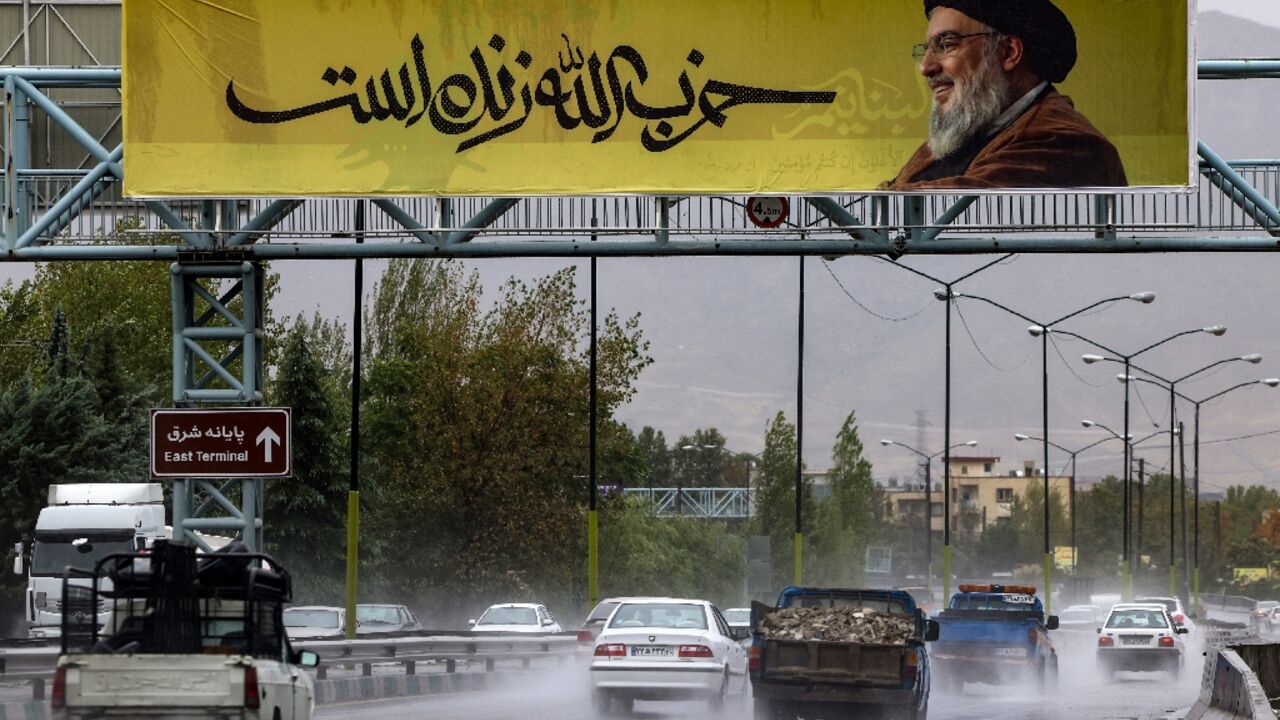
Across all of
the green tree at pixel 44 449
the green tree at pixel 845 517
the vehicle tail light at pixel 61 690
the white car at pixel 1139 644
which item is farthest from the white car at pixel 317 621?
the green tree at pixel 845 517

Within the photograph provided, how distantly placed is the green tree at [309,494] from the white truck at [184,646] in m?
54.0

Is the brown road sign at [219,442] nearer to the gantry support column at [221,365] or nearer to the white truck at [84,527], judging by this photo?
the gantry support column at [221,365]

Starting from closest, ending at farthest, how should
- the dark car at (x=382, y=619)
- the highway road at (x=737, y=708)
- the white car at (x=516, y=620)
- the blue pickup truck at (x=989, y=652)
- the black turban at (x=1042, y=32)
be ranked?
the black turban at (x=1042, y=32), the highway road at (x=737, y=708), the blue pickup truck at (x=989, y=652), the white car at (x=516, y=620), the dark car at (x=382, y=619)

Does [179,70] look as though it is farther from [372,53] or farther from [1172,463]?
[1172,463]

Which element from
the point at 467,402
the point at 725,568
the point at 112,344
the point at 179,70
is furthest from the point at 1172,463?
the point at 179,70

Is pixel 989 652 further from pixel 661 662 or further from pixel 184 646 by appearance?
pixel 184 646

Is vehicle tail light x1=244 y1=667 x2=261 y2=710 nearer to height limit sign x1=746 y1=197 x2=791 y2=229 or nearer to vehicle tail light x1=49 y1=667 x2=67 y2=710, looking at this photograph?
vehicle tail light x1=49 y1=667 x2=67 y2=710

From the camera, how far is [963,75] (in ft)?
77.6

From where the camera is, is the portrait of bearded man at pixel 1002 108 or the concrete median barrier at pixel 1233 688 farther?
the portrait of bearded man at pixel 1002 108

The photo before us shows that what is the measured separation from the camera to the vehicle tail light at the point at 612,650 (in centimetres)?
2680

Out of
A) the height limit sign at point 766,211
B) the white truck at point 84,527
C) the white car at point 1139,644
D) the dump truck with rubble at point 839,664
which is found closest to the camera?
the height limit sign at point 766,211

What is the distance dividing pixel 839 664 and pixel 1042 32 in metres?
7.29

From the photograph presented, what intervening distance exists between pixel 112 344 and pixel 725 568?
57354mm

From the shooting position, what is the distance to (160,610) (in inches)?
669
